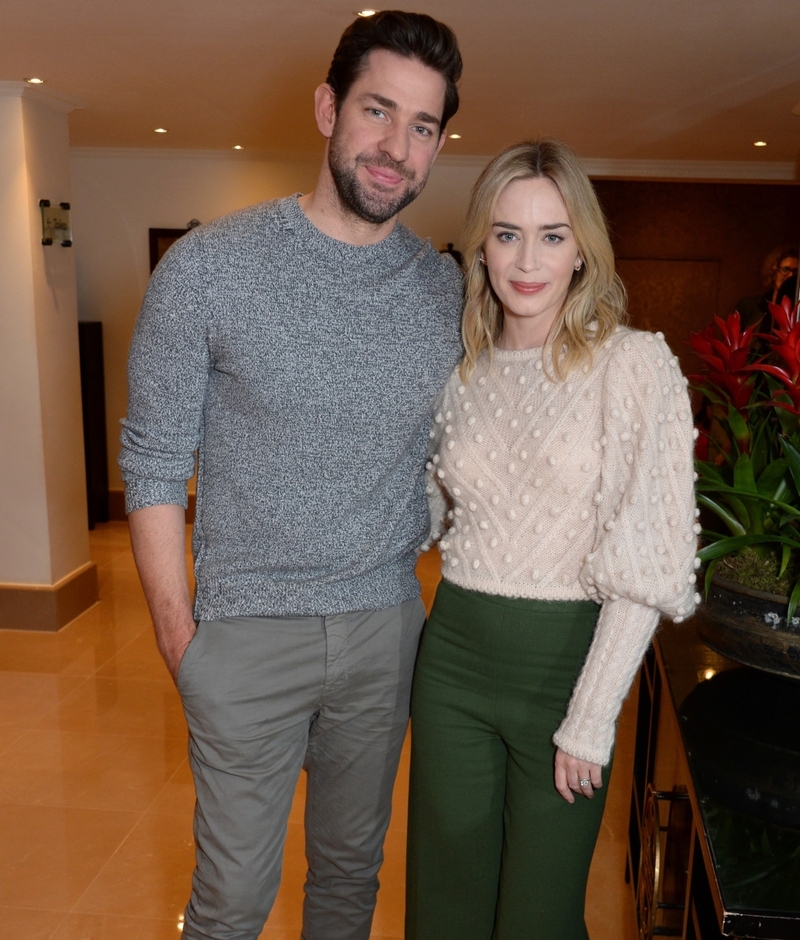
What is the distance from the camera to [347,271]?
157cm

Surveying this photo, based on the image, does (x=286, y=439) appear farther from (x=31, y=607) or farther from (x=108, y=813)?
(x=31, y=607)

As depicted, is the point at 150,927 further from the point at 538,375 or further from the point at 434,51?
the point at 434,51

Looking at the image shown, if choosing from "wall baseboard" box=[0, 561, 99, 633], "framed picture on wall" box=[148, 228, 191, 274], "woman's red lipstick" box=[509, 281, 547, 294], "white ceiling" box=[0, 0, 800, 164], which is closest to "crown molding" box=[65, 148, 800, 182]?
"white ceiling" box=[0, 0, 800, 164]

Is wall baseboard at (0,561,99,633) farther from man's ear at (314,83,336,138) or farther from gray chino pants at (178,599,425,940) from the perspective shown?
man's ear at (314,83,336,138)

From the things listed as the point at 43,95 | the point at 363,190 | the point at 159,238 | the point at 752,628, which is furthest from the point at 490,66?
the point at 159,238

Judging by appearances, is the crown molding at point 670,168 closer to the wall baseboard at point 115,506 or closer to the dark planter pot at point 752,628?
the wall baseboard at point 115,506

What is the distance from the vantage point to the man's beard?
1.55 meters

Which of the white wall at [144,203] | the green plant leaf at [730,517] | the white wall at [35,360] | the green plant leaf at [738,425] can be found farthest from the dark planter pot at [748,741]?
the white wall at [144,203]

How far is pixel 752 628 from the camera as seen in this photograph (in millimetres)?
1375

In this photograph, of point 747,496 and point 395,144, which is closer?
point 747,496

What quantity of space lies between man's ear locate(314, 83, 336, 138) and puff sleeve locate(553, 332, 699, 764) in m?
0.61

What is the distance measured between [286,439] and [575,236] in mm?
568

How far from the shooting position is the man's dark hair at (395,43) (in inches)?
60.1

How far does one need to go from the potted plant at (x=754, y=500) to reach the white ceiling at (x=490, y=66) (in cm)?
175
